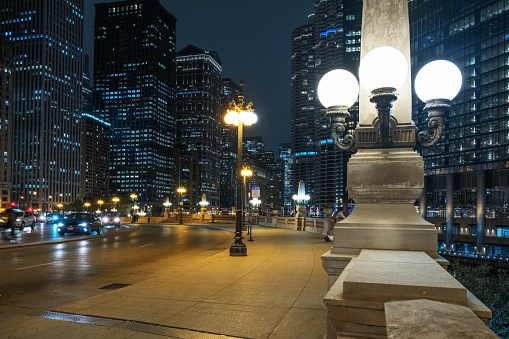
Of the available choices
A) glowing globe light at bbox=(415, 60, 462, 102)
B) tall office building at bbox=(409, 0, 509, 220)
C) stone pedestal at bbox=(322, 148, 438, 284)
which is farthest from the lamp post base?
tall office building at bbox=(409, 0, 509, 220)

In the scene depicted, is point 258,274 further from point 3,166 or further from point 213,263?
point 3,166

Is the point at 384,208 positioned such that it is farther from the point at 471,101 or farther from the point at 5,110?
the point at 5,110

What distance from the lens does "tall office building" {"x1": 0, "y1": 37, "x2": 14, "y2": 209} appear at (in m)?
148

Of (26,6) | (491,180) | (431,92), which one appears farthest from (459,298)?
(26,6)

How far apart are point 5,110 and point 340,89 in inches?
6794

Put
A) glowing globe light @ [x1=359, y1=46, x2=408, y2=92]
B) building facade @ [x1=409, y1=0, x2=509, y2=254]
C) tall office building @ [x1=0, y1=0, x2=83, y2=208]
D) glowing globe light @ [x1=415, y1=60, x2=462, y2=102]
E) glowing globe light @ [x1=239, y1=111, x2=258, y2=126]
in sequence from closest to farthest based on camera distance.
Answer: glowing globe light @ [x1=359, y1=46, x2=408, y2=92], glowing globe light @ [x1=415, y1=60, x2=462, y2=102], glowing globe light @ [x1=239, y1=111, x2=258, y2=126], building facade @ [x1=409, y1=0, x2=509, y2=254], tall office building @ [x1=0, y1=0, x2=83, y2=208]

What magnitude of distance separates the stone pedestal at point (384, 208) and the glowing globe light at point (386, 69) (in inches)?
42.0

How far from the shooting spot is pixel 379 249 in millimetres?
5285

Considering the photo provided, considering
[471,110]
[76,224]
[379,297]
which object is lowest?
[76,224]

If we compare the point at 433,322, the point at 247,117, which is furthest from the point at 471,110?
the point at 433,322

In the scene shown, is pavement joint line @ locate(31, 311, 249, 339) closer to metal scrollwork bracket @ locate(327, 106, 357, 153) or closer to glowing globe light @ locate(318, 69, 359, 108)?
metal scrollwork bracket @ locate(327, 106, 357, 153)

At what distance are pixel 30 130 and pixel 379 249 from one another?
684 ft

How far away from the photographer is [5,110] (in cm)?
15275

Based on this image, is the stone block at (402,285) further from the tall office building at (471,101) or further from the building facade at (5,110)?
the building facade at (5,110)
